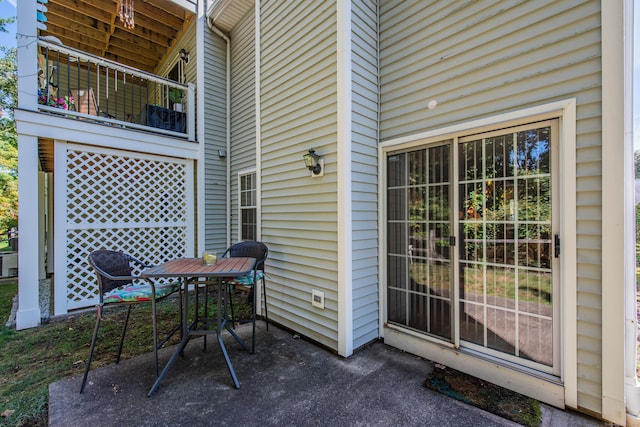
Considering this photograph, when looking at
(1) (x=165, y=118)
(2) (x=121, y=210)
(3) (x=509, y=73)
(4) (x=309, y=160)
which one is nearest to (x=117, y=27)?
(1) (x=165, y=118)

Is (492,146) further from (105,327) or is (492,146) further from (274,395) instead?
(105,327)

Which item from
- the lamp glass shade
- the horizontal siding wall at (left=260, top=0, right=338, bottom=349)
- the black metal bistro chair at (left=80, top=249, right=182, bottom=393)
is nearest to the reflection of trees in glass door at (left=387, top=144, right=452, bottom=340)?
the horizontal siding wall at (left=260, top=0, right=338, bottom=349)

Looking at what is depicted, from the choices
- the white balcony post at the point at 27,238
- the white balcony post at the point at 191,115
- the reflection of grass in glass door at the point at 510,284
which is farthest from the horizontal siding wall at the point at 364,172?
the white balcony post at the point at 27,238

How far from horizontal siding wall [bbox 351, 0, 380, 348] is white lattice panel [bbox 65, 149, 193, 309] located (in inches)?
150

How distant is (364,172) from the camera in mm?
3020

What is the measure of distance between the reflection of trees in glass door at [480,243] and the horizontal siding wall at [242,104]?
10.6ft

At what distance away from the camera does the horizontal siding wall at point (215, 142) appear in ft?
18.4

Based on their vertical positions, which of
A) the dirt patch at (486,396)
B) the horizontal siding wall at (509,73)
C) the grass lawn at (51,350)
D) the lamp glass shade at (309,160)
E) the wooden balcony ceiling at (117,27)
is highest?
the wooden balcony ceiling at (117,27)

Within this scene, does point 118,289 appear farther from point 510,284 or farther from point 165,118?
point 165,118

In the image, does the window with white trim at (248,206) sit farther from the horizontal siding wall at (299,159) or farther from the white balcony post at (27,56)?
the white balcony post at (27,56)

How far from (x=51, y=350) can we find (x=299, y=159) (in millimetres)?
3454

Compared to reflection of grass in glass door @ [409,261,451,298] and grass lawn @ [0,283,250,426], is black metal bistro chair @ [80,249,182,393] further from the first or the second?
reflection of grass in glass door @ [409,261,451,298]

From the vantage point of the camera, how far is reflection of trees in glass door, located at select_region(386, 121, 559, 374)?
86.1 inches

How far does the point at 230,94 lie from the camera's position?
592 centimetres
